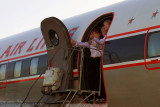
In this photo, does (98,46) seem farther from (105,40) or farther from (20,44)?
(20,44)

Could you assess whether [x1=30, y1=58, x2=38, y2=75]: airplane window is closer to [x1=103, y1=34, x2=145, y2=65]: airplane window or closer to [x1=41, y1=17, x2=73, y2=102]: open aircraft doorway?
[x1=41, y1=17, x2=73, y2=102]: open aircraft doorway

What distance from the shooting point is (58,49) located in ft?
29.4

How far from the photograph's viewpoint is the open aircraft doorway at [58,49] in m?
8.41

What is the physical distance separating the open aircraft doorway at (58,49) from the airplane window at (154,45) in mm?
2427

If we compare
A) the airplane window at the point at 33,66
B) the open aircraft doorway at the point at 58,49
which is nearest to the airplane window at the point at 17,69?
the airplane window at the point at 33,66

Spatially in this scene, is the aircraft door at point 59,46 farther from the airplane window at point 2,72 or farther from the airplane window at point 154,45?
the airplane window at point 2,72

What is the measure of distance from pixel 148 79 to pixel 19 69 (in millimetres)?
6161

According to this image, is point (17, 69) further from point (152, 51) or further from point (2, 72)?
point (152, 51)

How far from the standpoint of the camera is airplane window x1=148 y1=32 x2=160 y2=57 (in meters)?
6.73

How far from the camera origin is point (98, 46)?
8.20m

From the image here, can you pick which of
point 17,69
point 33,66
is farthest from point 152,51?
point 17,69

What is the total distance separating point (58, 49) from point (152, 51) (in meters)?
3.30

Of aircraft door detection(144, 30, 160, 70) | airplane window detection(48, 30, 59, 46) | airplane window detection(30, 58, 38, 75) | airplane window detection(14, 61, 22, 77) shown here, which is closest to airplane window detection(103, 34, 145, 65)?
aircraft door detection(144, 30, 160, 70)

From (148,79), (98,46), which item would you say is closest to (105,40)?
(98,46)
